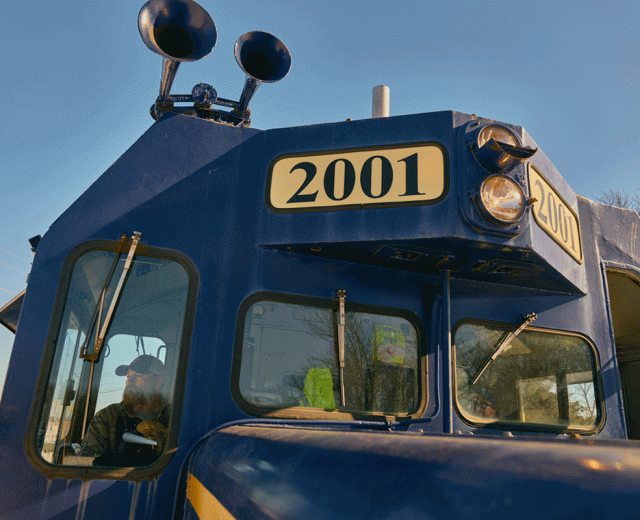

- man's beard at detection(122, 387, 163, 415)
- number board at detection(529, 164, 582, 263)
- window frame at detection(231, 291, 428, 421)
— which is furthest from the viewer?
number board at detection(529, 164, 582, 263)

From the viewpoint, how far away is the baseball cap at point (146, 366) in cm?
225

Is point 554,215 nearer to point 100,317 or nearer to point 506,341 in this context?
point 506,341

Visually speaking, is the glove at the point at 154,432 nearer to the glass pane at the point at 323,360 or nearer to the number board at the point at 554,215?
the glass pane at the point at 323,360

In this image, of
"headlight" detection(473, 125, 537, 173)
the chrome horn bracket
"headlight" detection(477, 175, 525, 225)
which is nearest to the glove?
"headlight" detection(477, 175, 525, 225)

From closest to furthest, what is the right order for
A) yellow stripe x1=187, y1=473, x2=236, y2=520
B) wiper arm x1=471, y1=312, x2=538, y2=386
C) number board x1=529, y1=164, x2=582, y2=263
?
yellow stripe x1=187, y1=473, x2=236, y2=520, number board x1=529, y1=164, x2=582, y2=263, wiper arm x1=471, y1=312, x2=538, y2=386

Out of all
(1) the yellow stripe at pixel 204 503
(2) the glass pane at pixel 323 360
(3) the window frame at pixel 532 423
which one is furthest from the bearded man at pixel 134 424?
(3) the window frame at pixel 532 423

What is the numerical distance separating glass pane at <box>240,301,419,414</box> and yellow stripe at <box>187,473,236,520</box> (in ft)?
1.58

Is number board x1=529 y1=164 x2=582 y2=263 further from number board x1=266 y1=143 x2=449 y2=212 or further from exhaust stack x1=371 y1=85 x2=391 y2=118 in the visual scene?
exhaust stack x1=371 y1=85 x2=391 y2=118

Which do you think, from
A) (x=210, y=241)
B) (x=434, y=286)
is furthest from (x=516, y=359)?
(x=210, y=241)

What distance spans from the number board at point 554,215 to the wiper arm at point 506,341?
436mm

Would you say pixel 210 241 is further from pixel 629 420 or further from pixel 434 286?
pixel 629 420

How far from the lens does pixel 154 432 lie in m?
2.17

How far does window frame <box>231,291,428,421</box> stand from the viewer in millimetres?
2295

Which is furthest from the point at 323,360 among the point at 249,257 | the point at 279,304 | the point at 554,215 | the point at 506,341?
the point at 554,215
